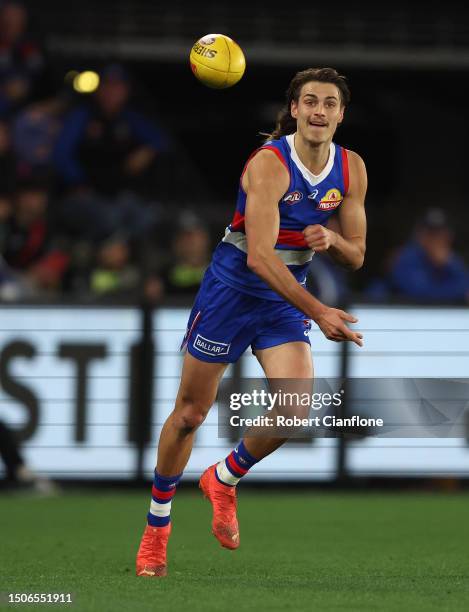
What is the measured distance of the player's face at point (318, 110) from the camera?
678cm

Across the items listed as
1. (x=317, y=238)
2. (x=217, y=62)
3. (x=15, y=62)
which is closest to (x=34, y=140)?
(x=15, y=62)

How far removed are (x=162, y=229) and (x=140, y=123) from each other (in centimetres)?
132

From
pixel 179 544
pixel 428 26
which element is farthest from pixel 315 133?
pixel 428 26

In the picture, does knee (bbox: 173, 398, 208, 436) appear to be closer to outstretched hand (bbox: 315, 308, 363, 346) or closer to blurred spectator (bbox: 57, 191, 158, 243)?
outstretched hand (bbox: 315, 308, 363, 346)

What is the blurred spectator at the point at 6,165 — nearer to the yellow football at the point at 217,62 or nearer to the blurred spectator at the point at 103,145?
the blurred spectator at the point at 103,145

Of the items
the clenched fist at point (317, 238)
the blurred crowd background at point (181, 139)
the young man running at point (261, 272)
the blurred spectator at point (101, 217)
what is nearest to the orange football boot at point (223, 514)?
the young man running at point (261, 272)

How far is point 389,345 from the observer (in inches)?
463

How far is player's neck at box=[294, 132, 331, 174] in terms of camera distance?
6.86m

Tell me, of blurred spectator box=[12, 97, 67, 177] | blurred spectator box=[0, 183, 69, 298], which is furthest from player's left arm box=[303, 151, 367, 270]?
blurred spectator box=[12, 97, 67, 177]

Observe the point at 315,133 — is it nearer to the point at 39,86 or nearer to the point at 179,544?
the point at 179,544

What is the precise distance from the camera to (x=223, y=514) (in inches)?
285

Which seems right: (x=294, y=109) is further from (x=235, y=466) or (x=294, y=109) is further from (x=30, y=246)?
(x=30, y=246)

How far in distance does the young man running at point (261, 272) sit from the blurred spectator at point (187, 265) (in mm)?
4858

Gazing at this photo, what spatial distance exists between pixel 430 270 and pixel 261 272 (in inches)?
241
